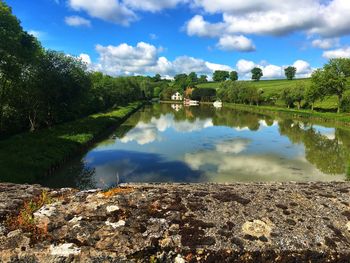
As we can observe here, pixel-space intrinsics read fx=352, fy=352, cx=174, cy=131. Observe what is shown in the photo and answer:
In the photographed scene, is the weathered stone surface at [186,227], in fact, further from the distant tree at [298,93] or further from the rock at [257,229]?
the distant tree at [298,93]

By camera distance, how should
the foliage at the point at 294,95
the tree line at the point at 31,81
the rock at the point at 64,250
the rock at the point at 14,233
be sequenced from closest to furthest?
the rock at the point at 64,250 < the rock at the point at 14,233 < the tree line at the point at 31,81 < the foliage at the point at 294,95

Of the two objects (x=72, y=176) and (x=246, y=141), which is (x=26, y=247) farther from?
(x=246, y=141)

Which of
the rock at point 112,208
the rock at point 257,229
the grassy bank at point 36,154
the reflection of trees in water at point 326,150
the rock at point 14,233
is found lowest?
the reflection of trees in water at point 326,150

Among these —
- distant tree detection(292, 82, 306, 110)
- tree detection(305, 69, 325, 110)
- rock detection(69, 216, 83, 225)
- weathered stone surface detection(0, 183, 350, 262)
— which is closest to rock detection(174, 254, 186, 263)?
weathered stone surface detection(0, 183, 350, 262)

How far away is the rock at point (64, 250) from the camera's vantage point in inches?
216

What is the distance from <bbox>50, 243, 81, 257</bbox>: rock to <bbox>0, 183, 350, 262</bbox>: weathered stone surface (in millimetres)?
15

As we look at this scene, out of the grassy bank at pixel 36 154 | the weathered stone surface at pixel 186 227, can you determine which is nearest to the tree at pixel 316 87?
→ the grassy bank at pixel 36 154

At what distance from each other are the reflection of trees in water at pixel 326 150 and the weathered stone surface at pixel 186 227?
26.1 meters

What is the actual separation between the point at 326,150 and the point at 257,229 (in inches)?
1576

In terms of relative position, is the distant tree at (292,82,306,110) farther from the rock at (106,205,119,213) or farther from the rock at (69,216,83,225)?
the rock at (69,216,83,225)

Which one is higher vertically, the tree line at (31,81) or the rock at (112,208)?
the tree line at (31,81)

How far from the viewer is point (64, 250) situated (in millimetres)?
5539

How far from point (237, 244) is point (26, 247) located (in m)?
3.36

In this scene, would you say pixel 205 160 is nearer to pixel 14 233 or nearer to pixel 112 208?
pixel 112 208
